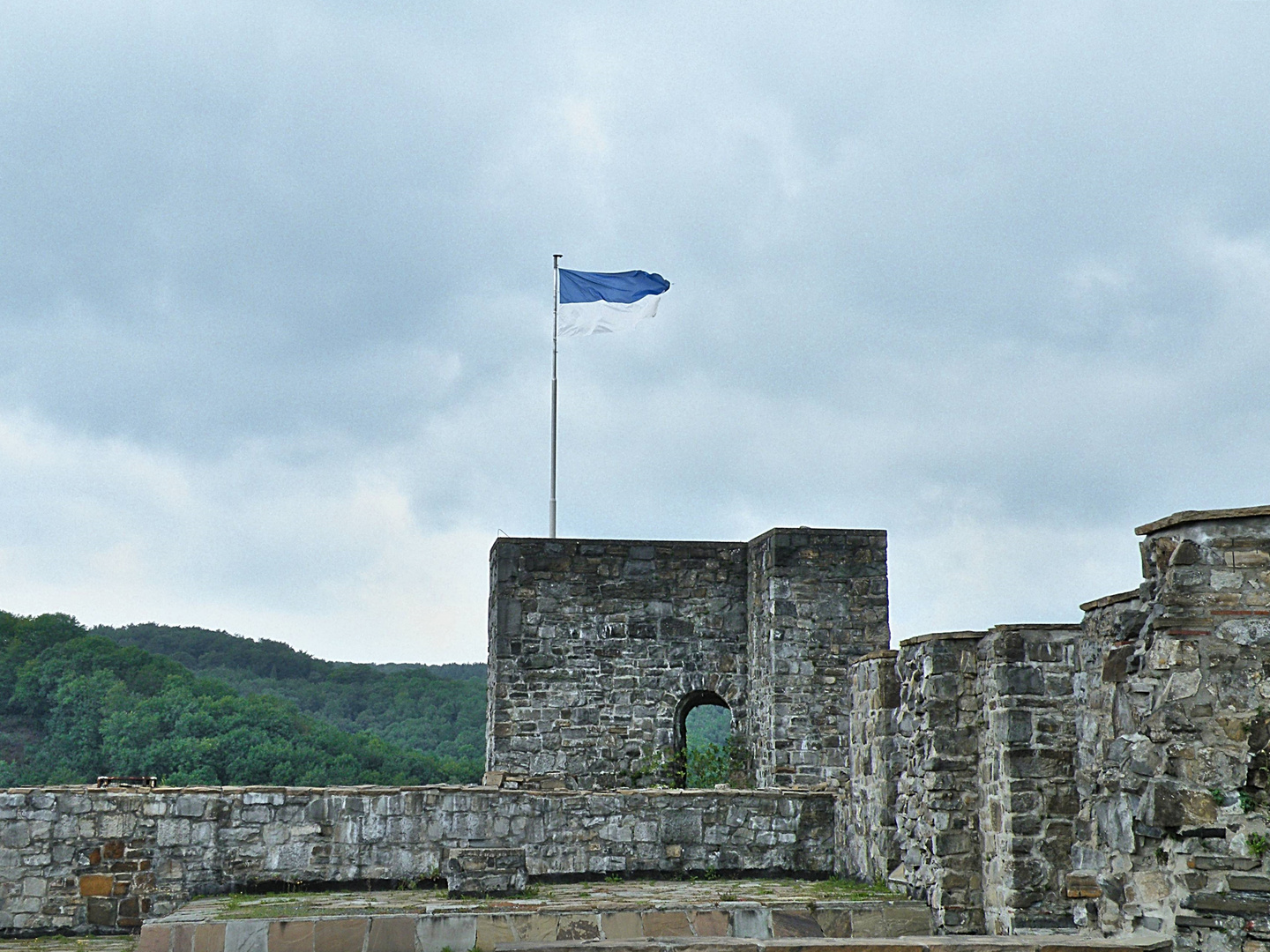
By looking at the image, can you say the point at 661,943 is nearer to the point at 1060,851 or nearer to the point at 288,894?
the point at 1060,851

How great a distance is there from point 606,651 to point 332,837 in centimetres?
547

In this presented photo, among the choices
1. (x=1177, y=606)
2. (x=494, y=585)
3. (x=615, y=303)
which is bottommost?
(x=1177, y=606)

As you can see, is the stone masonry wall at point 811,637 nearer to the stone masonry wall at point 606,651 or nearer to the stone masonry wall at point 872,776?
the stone masonry wall at point 606,651

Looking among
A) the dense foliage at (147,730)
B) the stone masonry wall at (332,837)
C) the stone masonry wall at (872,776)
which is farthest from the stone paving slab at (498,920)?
the dense foliage at (147,730)

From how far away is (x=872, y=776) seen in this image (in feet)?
33.5

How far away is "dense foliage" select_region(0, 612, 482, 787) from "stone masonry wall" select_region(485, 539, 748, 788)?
1792 cm

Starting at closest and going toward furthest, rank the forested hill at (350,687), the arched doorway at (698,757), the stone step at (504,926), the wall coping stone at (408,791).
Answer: the stone step at (504,926) < the wall coping stone at (408,791) < the arched doorway at (698,757) < the forested hill at (350,687)

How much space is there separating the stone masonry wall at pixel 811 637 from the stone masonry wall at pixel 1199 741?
311 inches

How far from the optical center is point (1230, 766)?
19.0 ft

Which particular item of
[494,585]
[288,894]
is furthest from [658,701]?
[288,894]

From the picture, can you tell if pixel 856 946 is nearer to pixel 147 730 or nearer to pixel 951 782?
pixel 951 782

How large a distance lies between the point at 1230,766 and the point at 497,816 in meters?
6.23

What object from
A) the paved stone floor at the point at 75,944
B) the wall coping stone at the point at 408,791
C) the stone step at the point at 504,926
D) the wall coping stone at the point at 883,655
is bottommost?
the paved stone floor at the point at 75,944

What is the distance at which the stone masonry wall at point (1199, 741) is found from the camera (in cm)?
570
